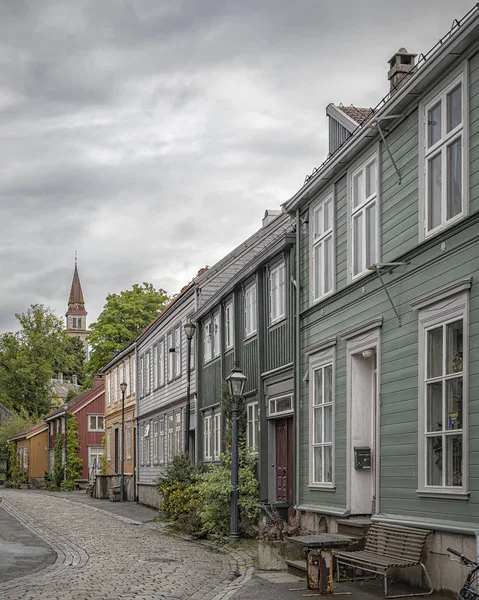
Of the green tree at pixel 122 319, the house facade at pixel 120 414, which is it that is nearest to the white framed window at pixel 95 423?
the green tree at pixel 122 319

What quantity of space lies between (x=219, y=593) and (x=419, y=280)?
4.76m

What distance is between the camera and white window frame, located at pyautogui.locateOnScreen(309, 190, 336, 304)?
53.8ft

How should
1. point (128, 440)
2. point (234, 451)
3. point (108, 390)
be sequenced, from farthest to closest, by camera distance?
point (108, 390) → point (128, 440) → point (234, 451)

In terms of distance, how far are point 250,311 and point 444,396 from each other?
429 inches

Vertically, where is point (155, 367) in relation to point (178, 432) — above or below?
above

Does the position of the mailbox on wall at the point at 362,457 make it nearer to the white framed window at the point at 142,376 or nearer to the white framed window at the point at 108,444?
the white framed window at the point at 142,376

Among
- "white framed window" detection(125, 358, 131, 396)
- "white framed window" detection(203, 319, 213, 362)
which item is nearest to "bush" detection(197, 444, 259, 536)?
"white framed window" detection(203, 319, 213, 362)

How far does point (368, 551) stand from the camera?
12891 millimetres

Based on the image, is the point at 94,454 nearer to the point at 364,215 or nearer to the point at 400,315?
the point at 364,215

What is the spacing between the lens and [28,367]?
80.9 meters

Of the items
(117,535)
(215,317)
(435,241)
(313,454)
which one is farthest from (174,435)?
(435,241)

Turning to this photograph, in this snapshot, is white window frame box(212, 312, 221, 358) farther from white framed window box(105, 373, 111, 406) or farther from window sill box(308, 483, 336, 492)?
white framed window box(105, 373, 111, 406)

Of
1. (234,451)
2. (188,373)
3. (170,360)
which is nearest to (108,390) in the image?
(170,360)

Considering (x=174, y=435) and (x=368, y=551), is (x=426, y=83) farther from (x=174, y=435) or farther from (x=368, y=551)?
(x=174, y=435)
